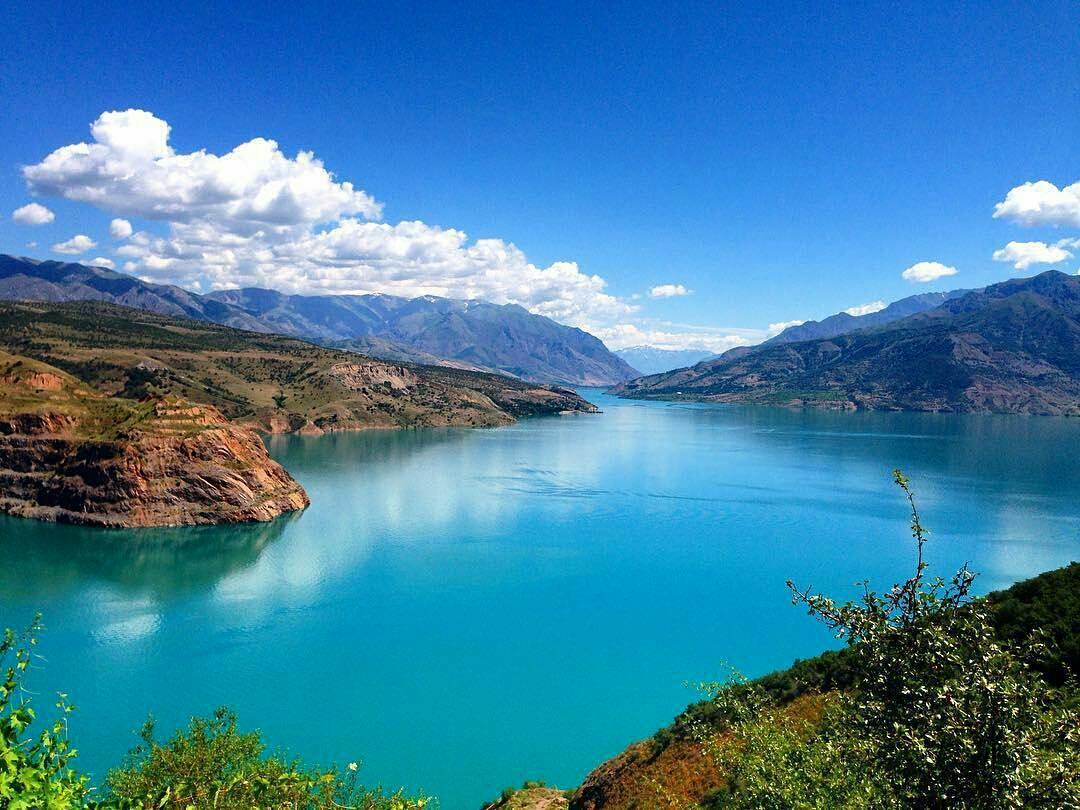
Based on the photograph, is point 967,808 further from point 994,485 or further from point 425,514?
point 994,485

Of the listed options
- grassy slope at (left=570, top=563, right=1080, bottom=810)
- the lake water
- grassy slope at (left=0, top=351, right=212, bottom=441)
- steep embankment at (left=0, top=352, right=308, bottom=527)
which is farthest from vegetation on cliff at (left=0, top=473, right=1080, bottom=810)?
grassy slope at (left=0, top=351, right=212, bottom=441)

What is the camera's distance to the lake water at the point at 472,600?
39.6 metres

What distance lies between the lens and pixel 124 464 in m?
81.1

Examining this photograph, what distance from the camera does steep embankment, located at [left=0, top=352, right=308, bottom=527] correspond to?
8119cm

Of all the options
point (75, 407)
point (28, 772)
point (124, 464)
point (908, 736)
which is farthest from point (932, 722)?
point (75, 407)

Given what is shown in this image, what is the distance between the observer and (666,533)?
88.6 m

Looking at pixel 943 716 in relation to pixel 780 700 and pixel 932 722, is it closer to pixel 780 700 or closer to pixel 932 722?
pixel 932 722

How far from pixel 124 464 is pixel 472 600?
51.5 m

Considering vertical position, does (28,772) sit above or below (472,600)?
above

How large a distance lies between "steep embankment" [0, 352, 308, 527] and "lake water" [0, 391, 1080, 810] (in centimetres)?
329

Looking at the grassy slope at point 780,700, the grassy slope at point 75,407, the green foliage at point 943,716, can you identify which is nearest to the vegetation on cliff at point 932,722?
the green foliage at point 943,716

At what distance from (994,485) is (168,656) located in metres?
136

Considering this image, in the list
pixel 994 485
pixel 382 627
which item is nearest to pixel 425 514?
pixel 382 627

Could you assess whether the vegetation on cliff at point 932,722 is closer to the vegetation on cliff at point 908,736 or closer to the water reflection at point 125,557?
the vegetation on cliff at point 908,736
